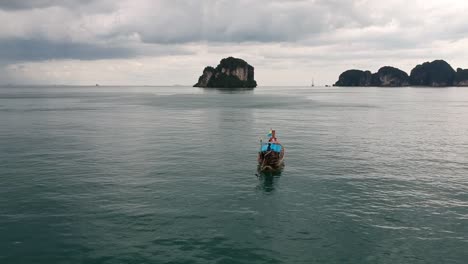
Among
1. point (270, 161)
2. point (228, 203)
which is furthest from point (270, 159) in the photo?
point (228, 203)

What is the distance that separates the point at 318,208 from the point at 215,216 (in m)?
7.59

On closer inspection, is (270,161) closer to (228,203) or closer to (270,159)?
(270,159)

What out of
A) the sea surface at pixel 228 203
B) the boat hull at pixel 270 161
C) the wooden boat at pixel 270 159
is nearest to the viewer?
the sea surface at pixel 228 203

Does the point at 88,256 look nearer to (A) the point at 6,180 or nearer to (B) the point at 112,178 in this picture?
(B) the point at 112,178

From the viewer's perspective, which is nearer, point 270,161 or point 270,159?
point 270,161

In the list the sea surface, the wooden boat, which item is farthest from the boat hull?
the sea surface

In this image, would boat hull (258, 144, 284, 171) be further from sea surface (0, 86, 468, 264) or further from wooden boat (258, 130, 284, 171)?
sea surface (0, 86, 468, 264)

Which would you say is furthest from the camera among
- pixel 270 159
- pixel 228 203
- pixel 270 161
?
pixel 270 159

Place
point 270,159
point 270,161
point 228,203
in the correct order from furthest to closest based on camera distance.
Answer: point 270,159 < point 270,161 < point 228,203

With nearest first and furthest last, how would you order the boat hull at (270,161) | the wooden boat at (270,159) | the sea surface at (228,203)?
the sea surface at (228,203) < the boat hull at (270,161) < the wooden boat at (270,159)

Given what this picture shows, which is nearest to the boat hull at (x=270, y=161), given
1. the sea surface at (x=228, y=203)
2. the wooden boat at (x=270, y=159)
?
the wooden boat at (x=270, y=159)

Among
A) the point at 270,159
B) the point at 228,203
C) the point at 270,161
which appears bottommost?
the point at 228,203

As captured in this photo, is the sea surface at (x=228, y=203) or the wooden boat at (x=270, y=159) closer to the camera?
the sea surface at (x=228, y=203)

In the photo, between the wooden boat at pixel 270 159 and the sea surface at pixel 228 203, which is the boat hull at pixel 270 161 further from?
the sea surface at pixel 228 203
